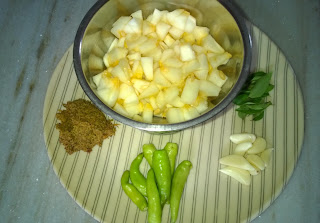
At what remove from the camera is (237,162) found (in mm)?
1709

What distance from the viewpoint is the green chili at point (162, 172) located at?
169 cm

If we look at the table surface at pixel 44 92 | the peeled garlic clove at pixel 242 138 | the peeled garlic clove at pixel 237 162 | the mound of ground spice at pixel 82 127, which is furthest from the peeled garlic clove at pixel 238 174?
the mound of ground spice at pixel 82 127

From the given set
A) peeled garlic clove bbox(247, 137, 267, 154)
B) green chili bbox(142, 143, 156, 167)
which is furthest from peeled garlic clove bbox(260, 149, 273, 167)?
green chili bbox(142, 143, 156, 167)

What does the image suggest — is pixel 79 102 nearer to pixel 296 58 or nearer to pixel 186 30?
pixel 186 30

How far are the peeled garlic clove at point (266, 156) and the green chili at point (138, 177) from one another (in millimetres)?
595

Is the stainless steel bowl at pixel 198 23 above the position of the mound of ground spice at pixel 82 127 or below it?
above

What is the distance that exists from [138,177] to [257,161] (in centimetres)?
59

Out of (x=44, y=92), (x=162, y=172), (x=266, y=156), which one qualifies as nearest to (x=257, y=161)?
(x=266, y=156)

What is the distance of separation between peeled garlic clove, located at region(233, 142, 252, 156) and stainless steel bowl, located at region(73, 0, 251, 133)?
0.89 feet

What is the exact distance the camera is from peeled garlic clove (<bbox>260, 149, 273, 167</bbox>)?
5.70 ft

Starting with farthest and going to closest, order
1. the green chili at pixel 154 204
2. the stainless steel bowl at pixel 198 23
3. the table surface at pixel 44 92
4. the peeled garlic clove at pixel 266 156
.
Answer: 1. the table surface at pixel 44 92
2. the peeled garlic clove at pixel 266 156
3. the green chili at pixel 154 204
4. the stainless steel bowl at pixel 198 23

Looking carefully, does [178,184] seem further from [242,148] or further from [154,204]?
[242,148]

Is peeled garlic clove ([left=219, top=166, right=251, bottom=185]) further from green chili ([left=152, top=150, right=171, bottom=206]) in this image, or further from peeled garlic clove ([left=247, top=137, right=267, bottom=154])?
green chili ([left=152, top=150, right=171, bottom=206])

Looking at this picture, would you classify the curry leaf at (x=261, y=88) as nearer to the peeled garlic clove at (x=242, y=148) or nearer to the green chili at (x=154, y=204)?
the peeled garlic clove at (x=242, y=148)
